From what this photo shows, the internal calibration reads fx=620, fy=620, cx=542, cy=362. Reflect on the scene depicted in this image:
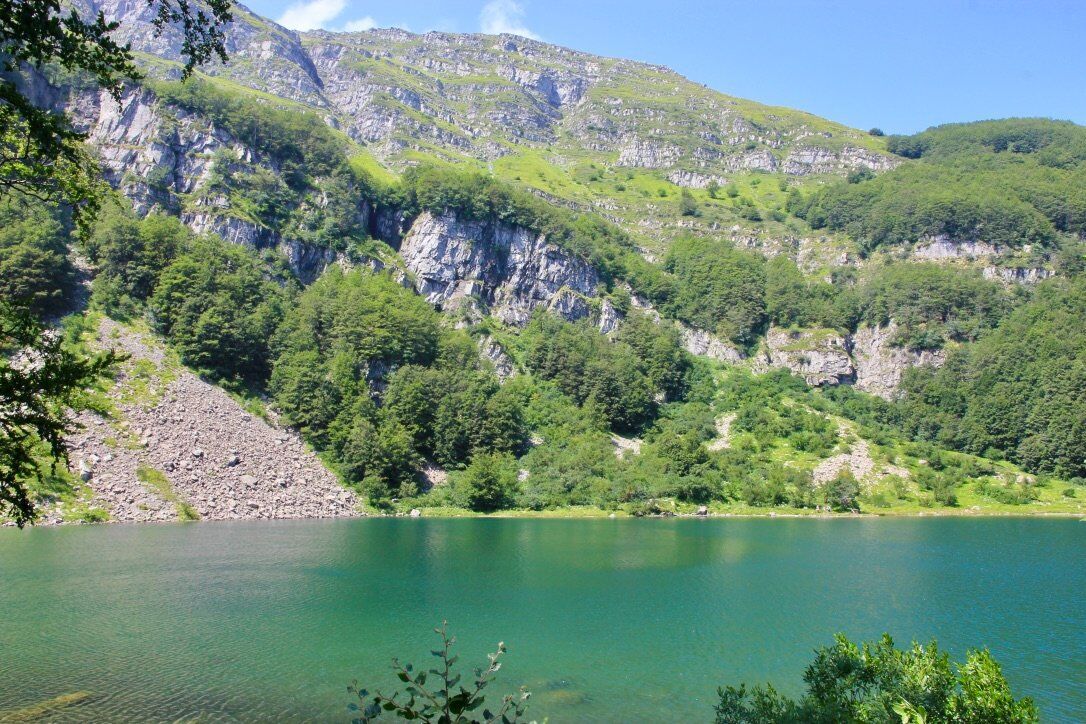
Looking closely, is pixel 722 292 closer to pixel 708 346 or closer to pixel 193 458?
pixel 708 346

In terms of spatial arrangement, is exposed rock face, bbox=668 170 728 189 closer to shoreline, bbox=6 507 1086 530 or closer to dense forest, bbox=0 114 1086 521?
dense forest, bbox=0 114 1086 521

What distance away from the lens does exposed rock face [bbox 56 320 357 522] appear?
53.1m

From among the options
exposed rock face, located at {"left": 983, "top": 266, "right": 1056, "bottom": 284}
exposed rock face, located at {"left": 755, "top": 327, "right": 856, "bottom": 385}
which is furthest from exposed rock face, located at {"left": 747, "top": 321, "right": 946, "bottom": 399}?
exposed rock face, located at {"left": 983, "top": 266, "right": 1056, "bottom": 284}

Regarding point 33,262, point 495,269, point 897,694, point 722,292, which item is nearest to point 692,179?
point 722,292

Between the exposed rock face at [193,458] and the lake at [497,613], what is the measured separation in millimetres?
6019

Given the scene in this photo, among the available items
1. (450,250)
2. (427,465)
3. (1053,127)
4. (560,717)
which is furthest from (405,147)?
(1053,127)

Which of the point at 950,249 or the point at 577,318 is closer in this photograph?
the point at 577,318

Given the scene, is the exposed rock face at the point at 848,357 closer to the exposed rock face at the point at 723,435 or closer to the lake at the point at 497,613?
the exposed rock face at the point at 723,435

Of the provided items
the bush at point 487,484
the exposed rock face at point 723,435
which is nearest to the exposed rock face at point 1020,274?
the exposed rock face at point 723,435

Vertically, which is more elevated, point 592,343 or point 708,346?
point 708,346

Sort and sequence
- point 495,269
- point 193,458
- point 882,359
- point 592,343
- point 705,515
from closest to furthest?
point 193,458, point 705,515, point 592,343, point 882,359, point 495,269

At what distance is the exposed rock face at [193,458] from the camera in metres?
53.1

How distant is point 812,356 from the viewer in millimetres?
119812

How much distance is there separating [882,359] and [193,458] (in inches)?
4566
